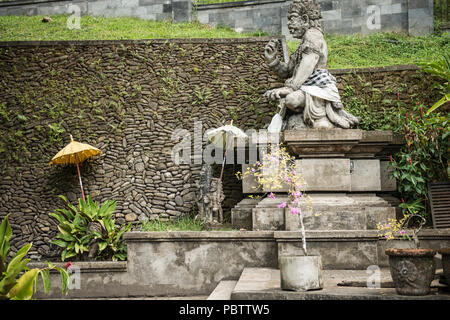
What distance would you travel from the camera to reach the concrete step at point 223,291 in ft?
14.5

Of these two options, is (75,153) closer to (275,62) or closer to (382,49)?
(275,62)

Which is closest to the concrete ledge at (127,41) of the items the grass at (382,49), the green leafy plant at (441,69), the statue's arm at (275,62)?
the grass at (382,49)

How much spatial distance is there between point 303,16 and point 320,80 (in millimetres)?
1038

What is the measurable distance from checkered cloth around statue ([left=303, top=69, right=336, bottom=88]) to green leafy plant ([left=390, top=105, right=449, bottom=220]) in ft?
4.58

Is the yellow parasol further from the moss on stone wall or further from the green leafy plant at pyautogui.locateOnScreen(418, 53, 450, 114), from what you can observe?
the green leafy plant at pyautogui.locateOnScreen(418, 53, 450, 114)

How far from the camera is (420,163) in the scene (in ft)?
21.7

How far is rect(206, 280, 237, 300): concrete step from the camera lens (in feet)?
14.5

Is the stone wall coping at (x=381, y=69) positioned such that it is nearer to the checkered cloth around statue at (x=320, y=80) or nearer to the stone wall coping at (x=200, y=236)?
the checkered cloth around statue at (x=320, y=80)

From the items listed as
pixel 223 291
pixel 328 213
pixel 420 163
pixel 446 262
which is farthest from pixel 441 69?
pixel 223 291

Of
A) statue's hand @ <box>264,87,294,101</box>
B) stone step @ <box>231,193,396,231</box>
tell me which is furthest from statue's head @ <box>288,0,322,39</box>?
stone step @ <box>231,193,396,231</box>

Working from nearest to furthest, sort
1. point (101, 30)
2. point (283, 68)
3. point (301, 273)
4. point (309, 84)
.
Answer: point (301, 273) → point (309, 84) → point (283, 68) → point (101, 30)

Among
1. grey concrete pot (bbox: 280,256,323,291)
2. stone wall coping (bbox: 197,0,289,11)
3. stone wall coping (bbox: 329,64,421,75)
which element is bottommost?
grey concrete pot (bbox: 280,256,323,291)

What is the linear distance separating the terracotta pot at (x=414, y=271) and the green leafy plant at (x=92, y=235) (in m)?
4.76
